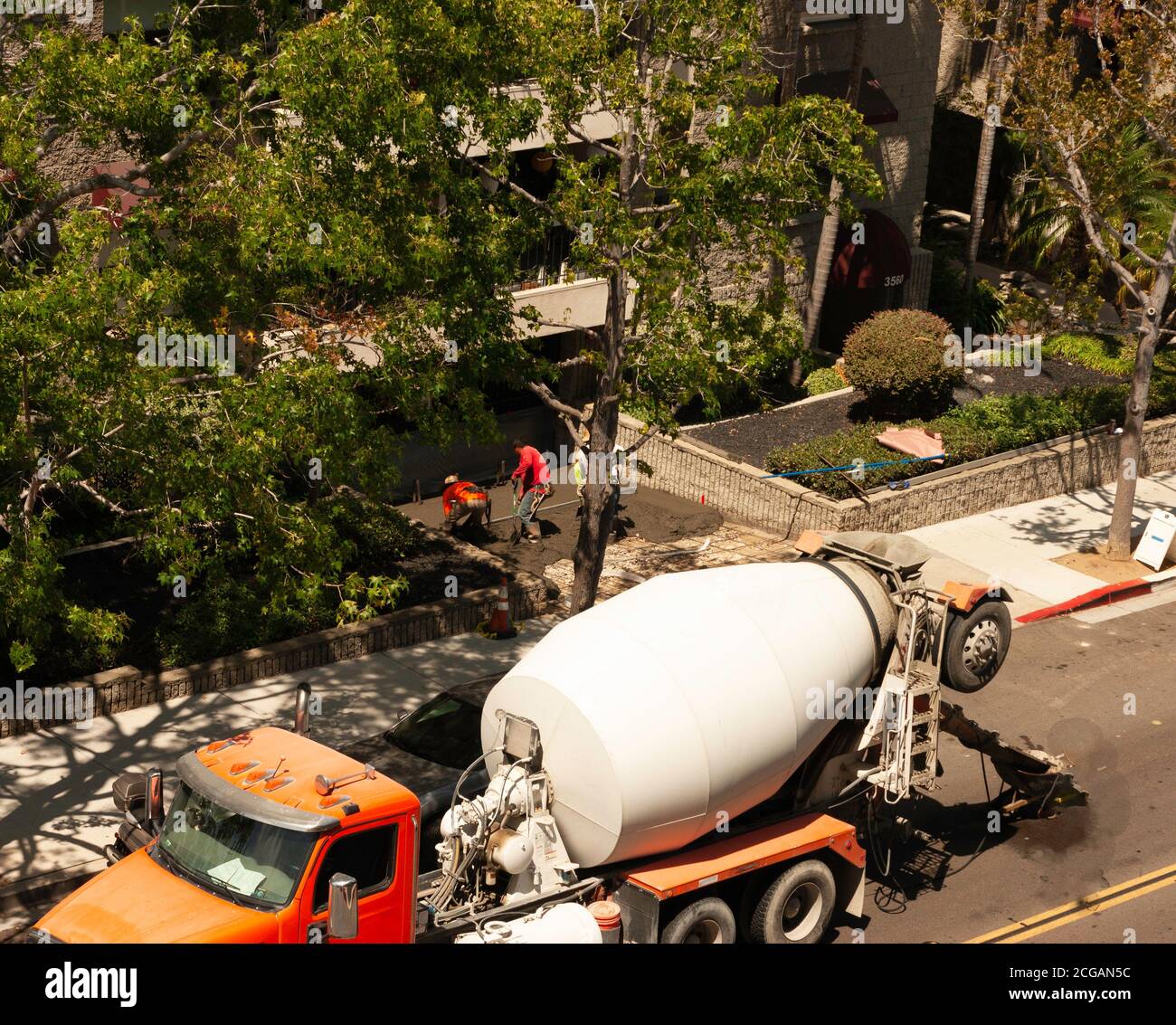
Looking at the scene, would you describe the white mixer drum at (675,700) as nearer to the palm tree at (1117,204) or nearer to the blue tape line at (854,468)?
the blue tape line at (854,468)

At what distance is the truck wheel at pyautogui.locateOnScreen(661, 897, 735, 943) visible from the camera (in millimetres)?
13383

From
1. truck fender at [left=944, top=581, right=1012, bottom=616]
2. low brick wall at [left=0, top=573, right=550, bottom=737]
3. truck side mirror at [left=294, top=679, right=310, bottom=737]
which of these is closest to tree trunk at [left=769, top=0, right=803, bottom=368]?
low brick wall at [left=0, top=573, right=550, bottom=737]

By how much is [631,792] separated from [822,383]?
19.0 metres

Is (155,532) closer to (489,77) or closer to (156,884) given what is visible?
(156,884)

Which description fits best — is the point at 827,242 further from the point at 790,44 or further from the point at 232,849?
the point at 232,849

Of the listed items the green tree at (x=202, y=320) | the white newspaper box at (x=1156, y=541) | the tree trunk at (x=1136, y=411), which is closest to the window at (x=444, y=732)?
the green tree at (x=202, y=320)

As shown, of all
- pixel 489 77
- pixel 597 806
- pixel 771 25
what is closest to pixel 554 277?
Result: pixel 771 25

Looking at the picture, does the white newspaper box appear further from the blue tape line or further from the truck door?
the truck door

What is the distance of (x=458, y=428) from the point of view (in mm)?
18922

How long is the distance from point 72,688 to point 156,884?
7.94 m

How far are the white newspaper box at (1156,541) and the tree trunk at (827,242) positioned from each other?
755 cm

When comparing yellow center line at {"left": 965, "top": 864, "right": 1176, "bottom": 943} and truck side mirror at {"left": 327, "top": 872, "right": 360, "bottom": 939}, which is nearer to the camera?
truck side mirror at {"left": 327, "top": 872, "right": 360, "bottom": 939}

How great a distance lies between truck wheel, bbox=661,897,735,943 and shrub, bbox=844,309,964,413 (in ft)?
50.6

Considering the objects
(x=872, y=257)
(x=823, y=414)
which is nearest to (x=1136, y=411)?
(x=823, y=414)
